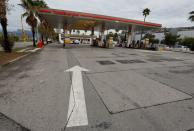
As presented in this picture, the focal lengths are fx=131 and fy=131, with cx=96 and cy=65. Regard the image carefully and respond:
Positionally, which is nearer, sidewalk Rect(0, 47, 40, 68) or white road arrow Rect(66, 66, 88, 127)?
white road arrow Rect(66, 66, 88, 127)

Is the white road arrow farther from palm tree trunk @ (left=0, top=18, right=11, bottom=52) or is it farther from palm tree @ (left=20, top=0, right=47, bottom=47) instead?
palm tree @ (left=20, top=0, right=47, bottom=47)

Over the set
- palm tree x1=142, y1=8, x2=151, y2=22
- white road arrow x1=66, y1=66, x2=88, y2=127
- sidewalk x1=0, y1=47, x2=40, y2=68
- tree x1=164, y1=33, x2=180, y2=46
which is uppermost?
palm tree x1=142, y1=8, x2=151, y2=22

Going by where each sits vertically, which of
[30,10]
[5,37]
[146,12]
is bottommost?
[5,37]

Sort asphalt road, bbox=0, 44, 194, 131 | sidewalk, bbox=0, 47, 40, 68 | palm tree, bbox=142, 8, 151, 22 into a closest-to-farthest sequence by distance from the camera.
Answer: asphalt road, bbox=0, 44, 194, 131 < sidewalk, bbox=0, 47, 40, 68 < palm tree, bbox=142, 8, 151, 22

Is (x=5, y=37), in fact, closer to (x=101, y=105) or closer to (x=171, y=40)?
(x=101, y=105)

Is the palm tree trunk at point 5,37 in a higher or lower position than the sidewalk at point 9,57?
higher

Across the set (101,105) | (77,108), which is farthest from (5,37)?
(101,105)

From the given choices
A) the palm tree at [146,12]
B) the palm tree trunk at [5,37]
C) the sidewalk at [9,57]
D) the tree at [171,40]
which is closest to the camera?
the sidewalk at [9,57]

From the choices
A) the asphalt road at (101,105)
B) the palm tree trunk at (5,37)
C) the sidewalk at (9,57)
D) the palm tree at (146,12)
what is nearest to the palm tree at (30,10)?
the palm tree trunk at (5,37)

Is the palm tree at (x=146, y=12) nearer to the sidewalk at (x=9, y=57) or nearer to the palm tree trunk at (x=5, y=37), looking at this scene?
the sidewalk at (x=9, y=57)

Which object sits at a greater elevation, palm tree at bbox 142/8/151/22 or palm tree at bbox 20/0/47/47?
palm tree at bbox 142/8/151/22

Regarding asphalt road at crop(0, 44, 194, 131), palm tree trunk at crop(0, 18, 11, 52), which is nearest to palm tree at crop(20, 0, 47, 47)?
palm tree trunk at crop(0, 18, 11, 52)

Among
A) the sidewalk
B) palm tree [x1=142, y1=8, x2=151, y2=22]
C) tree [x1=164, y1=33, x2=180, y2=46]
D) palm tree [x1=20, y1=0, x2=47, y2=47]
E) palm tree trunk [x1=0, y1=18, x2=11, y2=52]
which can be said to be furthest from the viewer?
tree [x1=164, y1=33, x2=180, y2=46]

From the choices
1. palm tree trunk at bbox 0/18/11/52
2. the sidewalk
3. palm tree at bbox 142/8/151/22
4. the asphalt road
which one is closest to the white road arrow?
the asphalt road
